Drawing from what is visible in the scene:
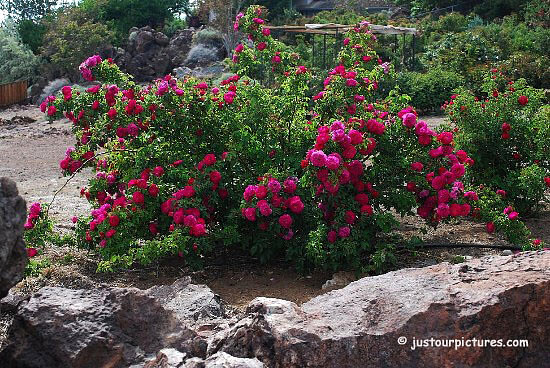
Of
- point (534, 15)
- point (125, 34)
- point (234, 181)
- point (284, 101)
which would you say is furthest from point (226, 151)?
point (125, 34)

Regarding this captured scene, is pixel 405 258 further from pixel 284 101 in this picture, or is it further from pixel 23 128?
pixel 23 128

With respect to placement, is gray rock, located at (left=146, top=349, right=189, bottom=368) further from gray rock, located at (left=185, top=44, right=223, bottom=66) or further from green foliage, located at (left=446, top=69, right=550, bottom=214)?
gray rock, located at (left=185, top=44, right=223, bottom=66)

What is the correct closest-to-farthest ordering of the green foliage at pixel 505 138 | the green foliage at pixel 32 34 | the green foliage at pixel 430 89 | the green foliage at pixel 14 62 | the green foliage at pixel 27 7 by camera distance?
the green foliage at pixel 505 138
the green foliage at pixel 430 89
the green foliage at pixel 14 62
the green foliage at pixel 32 34
the green foliage at pixel 27 7

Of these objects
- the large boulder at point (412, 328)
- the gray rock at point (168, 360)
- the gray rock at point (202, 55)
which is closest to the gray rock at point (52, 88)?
the gray rock at point (202, 55)

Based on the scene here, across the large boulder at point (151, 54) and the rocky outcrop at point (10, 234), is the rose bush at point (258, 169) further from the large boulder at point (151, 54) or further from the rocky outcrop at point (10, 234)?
the large boulder at point (151, 54)

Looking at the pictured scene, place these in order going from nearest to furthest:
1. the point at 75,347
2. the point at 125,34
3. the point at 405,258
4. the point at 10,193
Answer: the point at 10,193 < the point at 75,347 < the point at 405,258 < the point at 125,34

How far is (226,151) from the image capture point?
5410 mm

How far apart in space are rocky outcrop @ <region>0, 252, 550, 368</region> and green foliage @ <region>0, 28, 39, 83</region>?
2657 centimetres

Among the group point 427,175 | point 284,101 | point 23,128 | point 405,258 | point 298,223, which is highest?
point 284,101

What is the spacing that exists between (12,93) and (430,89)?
14.9m

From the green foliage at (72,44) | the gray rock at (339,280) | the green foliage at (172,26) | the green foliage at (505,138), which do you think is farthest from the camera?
the green foliage at (172,26)

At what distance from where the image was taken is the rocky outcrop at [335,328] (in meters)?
2.58

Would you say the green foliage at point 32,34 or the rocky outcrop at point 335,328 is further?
the green foliage at point 32,34

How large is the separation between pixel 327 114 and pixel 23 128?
12.9 m
